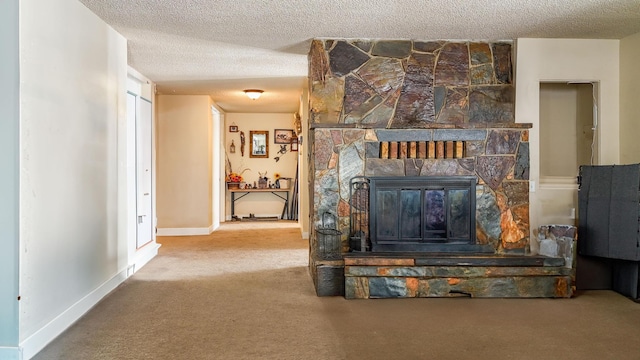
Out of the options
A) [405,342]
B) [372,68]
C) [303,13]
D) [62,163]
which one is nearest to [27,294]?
[62,163]

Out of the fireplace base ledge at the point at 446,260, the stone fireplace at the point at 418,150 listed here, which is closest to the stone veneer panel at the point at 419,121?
the stone fireplace at the point at 418,150

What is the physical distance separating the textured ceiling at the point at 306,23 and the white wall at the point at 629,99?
19 cm

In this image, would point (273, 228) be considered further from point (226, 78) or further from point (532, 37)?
point (532, 37)

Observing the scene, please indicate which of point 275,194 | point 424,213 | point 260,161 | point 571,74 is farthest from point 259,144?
point 571,74

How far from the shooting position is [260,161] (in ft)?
35.9

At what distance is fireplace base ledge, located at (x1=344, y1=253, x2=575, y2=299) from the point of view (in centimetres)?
425

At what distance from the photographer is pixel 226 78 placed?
22.6 ft

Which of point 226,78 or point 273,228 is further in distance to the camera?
point 273,228

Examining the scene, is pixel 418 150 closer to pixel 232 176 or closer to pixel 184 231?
pixel 184 231

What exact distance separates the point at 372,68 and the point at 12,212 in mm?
3265

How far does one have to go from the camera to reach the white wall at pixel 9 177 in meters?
2.87

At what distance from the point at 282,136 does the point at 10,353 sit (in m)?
8.31

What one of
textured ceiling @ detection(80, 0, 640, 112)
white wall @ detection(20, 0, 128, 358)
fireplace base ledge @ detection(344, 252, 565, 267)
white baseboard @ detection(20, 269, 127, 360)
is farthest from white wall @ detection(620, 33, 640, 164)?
white baseboard @ detection(20, 269, 127, 360)

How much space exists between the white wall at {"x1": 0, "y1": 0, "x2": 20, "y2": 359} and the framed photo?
804 centimetres
